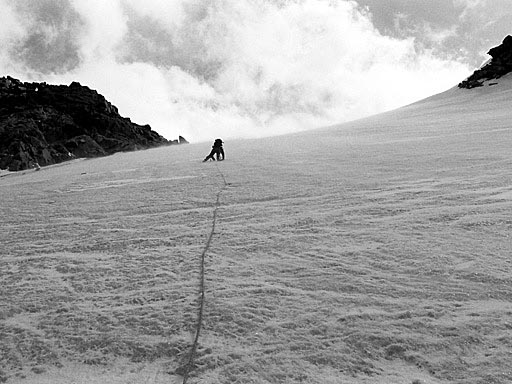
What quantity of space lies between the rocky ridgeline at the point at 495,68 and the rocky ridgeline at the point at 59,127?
123 ft

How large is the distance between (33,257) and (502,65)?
174 feet

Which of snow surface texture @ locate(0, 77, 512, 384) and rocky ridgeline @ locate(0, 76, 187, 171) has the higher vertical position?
rocky ridgeline @ locate(0, 76, 187, 171)

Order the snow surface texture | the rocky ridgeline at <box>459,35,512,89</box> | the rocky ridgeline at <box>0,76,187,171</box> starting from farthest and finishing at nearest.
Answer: the rocky ridgeline at <box>0,76,187,171</box> < the rocky ridgeline at <box>459,35,512,89</box> < the snow surface texture

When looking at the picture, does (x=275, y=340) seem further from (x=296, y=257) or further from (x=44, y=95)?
(x=44, y=95)

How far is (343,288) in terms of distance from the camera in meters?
3.65

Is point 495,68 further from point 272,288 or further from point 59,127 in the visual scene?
point 59,127

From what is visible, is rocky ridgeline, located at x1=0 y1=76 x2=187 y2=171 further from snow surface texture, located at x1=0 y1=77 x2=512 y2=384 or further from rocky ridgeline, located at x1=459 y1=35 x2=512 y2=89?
snow surface texture, located at x1=0 y1=77 x2=512 y2=384

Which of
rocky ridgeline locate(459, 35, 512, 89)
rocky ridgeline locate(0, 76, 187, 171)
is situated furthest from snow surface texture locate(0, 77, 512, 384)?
A: rocky ridgeline locate(0, 76, 187, 171)

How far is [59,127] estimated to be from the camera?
6275 cm

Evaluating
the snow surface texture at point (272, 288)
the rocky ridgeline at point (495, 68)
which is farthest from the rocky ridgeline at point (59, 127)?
the snow surface texture at point (272, 288)

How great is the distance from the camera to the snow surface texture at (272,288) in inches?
Result: 108

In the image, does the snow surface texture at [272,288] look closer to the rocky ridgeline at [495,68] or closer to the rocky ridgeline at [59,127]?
the rocky ridgeline at [495,68]

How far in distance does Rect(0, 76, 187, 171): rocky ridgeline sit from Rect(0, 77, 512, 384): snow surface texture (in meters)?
45.8

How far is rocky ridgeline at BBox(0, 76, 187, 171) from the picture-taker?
5028cm
